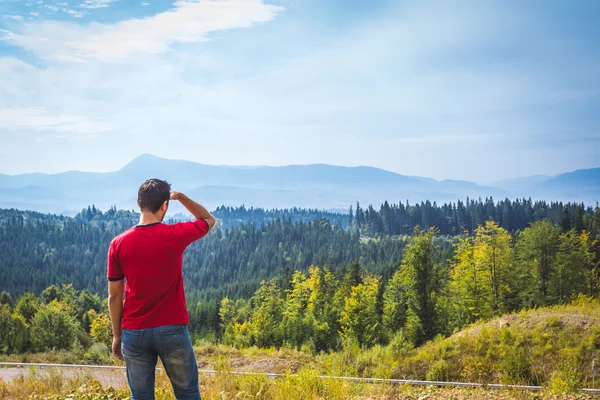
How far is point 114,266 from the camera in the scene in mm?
3807

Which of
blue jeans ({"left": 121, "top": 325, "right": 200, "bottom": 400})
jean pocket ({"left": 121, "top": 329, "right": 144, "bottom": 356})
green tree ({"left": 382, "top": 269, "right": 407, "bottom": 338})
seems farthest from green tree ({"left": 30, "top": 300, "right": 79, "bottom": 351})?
jean pocket ({"left": 121, "top": 329, "right": 144, "bottom": 356})

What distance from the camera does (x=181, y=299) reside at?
395 cm

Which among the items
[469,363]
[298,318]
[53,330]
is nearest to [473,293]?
[298,318]

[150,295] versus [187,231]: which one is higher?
[187,231]

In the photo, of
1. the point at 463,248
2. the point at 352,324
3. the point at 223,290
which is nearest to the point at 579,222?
the point at 463,248

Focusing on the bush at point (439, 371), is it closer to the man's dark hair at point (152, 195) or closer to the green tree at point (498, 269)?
the man's dark hair at point (152, 195)

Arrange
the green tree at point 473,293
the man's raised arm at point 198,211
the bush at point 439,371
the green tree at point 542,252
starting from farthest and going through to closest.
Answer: the green tree at point 542,252
the green tree at point 473,293
the bush at point 439,371
the man's raised arm at point 198,211

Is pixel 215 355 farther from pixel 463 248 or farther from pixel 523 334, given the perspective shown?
pixel 463 248

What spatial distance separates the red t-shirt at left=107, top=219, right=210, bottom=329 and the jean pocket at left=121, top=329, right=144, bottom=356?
0.05 metres

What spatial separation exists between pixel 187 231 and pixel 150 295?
0.62 m

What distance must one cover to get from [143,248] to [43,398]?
471cm

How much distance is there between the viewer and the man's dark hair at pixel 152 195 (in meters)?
3.89

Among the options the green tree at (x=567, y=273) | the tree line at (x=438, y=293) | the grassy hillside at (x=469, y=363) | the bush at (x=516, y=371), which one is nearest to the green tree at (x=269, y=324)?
the tree line at (x=438, y=293)

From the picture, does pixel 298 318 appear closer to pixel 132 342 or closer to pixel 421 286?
pixel 421 286
